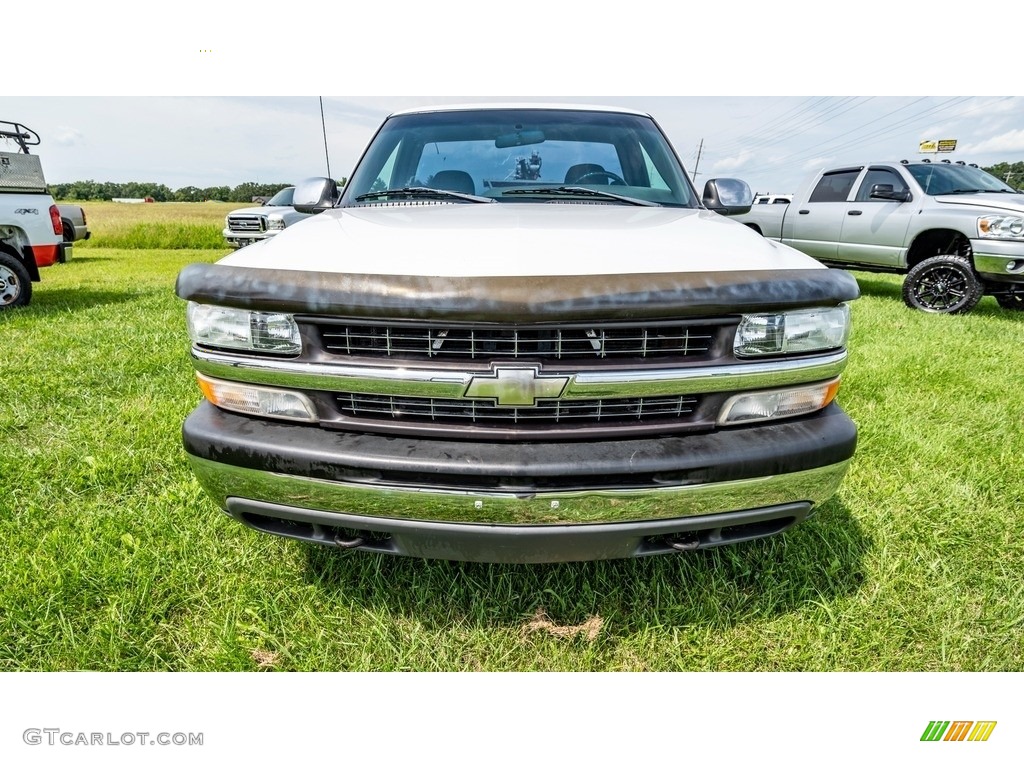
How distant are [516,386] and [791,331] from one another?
814 mm

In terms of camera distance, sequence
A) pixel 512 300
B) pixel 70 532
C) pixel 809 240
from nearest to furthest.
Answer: pixel 512 300 → pixel 70 532 → pixel 809 240

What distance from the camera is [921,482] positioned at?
2.83 m

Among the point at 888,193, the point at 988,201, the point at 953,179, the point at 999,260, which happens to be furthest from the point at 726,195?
the point at 953,179

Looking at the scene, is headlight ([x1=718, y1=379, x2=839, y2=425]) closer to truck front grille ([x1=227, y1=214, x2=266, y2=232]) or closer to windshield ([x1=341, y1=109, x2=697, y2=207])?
windshield ([x1=341, y1=109, x2=697, y2=207])

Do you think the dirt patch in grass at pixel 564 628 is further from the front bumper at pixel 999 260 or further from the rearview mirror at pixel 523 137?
the front bumper at pixel 999 260

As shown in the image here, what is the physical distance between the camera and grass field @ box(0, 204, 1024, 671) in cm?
188

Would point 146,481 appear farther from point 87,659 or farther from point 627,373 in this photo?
point 627,373

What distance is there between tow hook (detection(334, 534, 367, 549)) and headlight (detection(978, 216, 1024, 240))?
8.15 metres

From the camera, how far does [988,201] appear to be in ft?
22.7

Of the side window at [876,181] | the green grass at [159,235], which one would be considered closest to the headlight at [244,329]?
the side window at [876,181]

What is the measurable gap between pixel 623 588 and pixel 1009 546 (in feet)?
5.52

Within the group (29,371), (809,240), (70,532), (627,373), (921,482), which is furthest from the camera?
(809,240)

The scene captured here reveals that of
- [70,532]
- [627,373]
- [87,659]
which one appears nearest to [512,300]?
[627,373]
